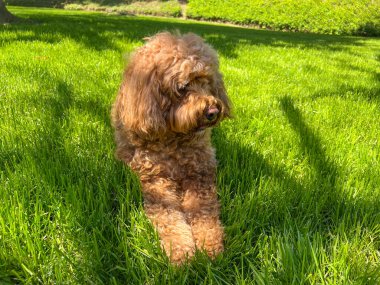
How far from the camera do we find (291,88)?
534 cm

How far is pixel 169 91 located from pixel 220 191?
89 centimetres

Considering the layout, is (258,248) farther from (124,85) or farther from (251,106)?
(251,106)

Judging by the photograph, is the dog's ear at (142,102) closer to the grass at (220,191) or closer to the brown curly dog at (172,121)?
the brown curly dog at (172,121)

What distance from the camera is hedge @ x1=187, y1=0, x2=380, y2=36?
2095cm

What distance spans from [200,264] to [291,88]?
13.4 ft

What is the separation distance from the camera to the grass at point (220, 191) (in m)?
1.78

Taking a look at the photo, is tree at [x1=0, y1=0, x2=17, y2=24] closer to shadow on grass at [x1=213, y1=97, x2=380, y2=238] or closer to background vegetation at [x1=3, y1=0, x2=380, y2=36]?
shadow on grass at [x1=213, y1=97, x2=380, y2=238]

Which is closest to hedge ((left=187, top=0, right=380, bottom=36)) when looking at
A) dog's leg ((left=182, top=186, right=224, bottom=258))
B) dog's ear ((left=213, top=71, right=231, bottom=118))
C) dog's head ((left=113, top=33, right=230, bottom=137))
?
dog's ear ((left=213, top=71, right=231, bottom=118))

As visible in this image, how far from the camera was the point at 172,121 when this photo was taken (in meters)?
2.76

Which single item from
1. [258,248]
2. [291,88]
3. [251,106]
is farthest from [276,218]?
[291,88]

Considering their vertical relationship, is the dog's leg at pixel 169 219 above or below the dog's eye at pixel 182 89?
below

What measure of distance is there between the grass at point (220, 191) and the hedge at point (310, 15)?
736 inches

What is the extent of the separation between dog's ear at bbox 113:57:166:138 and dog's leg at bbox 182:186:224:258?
588 millimetres

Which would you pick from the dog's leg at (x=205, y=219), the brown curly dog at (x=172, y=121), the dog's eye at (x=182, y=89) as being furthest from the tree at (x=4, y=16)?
the dog's leg at (x=205, y=219)
